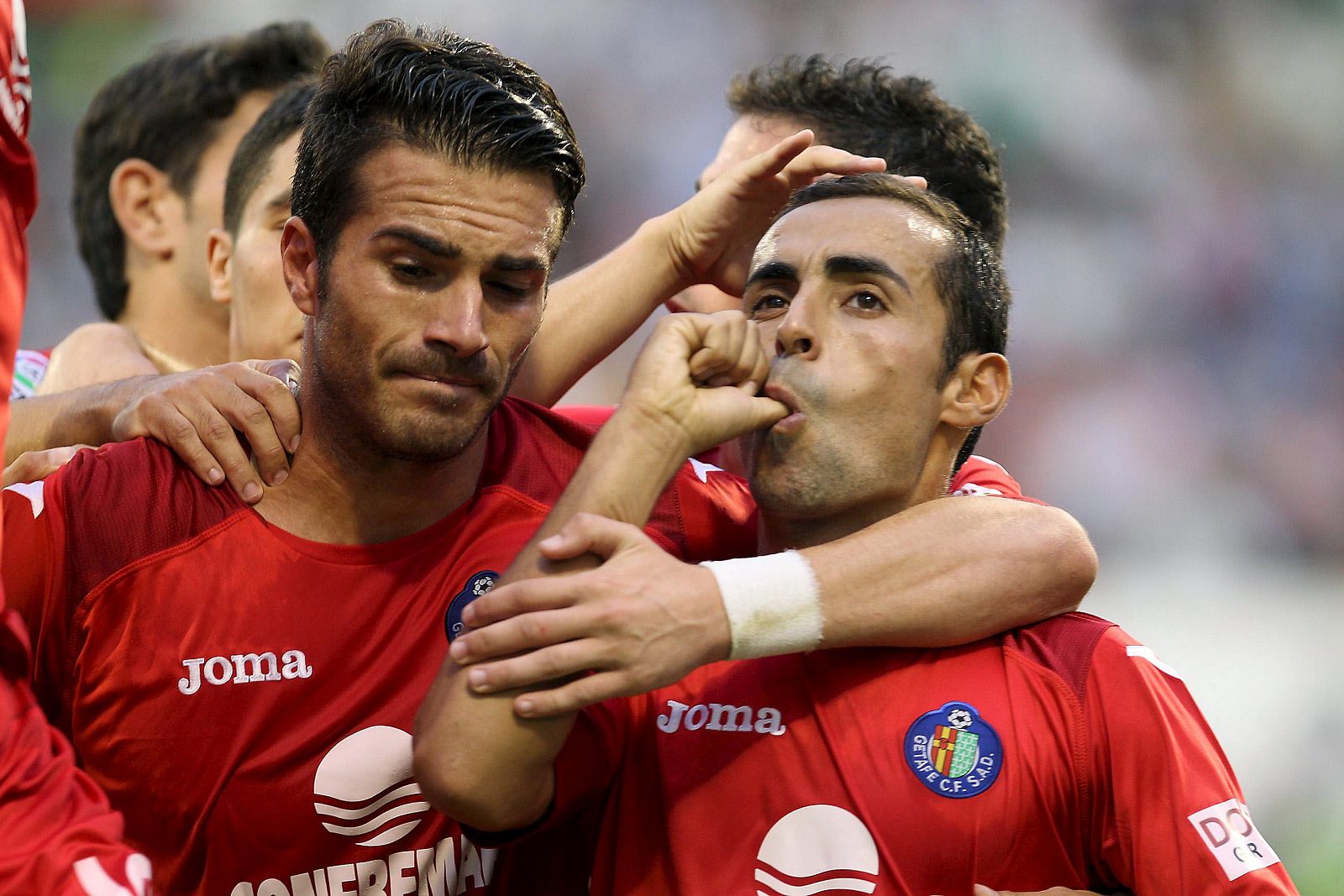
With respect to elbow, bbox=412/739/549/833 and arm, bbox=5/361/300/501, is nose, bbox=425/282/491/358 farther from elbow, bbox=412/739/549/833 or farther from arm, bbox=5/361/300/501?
elbow, bbox=412/739/549/833

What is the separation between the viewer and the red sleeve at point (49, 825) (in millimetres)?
1824

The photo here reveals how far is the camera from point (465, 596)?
8.57 feet

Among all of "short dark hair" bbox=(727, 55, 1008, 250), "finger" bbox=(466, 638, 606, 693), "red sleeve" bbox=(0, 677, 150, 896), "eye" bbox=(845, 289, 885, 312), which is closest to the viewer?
"red sleeve" bbox=(0, 677, 150, 896)

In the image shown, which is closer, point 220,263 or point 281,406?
point 281,406

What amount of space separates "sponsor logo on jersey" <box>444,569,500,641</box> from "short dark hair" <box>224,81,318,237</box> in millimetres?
1525

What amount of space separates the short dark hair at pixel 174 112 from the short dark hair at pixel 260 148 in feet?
3.16

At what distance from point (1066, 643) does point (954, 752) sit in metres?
0.28

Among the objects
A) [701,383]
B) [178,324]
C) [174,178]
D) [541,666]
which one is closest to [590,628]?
[541,666]

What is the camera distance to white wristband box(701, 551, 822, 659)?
89.2 inches

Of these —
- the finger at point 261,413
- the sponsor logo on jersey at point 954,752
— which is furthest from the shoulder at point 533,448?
the sponsor logo on jersey at point 954,752

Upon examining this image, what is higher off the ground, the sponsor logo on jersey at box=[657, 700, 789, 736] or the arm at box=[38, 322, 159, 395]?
the arm at box=[38, 322, 159, 395]

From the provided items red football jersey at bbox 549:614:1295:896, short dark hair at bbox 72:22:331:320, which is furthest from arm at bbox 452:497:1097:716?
short dark hair at bbox 72:22:331:320

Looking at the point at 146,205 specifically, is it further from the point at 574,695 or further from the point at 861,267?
the point at 574,695

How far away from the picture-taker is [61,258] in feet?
25.3
